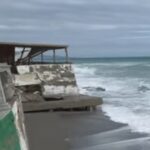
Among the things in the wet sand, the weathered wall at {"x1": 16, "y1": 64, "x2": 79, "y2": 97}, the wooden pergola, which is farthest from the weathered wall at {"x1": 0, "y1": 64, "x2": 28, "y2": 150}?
the wooden pergola

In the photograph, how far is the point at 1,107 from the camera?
5.21 m

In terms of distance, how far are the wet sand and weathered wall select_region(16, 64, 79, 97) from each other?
2.16 metres

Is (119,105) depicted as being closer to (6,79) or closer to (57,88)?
(57,88)

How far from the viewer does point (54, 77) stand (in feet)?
69.9

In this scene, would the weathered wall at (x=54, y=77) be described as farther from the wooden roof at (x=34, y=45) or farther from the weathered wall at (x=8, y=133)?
Answer: the weathered wall at (x=8, y=133)

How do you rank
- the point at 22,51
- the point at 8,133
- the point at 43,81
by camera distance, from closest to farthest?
1. the point at 8,133
2. the point at 43,81
3. the point at 22,51

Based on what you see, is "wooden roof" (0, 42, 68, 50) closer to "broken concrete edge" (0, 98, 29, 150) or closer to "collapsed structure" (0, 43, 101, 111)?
"collapsed structure" (0, 43, 101, 111)

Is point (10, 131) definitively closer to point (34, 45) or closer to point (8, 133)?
point (8, 133)

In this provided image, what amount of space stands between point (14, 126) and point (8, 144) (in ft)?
1.09

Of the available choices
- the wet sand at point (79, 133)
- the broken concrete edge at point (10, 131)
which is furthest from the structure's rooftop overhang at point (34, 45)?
the broken concrete edge at point (10, 131)

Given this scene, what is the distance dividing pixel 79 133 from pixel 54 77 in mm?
6736

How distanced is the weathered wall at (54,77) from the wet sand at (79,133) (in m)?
2.16

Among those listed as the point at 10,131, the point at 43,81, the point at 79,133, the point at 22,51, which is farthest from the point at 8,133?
the point at 22,51

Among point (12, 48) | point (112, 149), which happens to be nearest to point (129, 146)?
point (112, 149)
